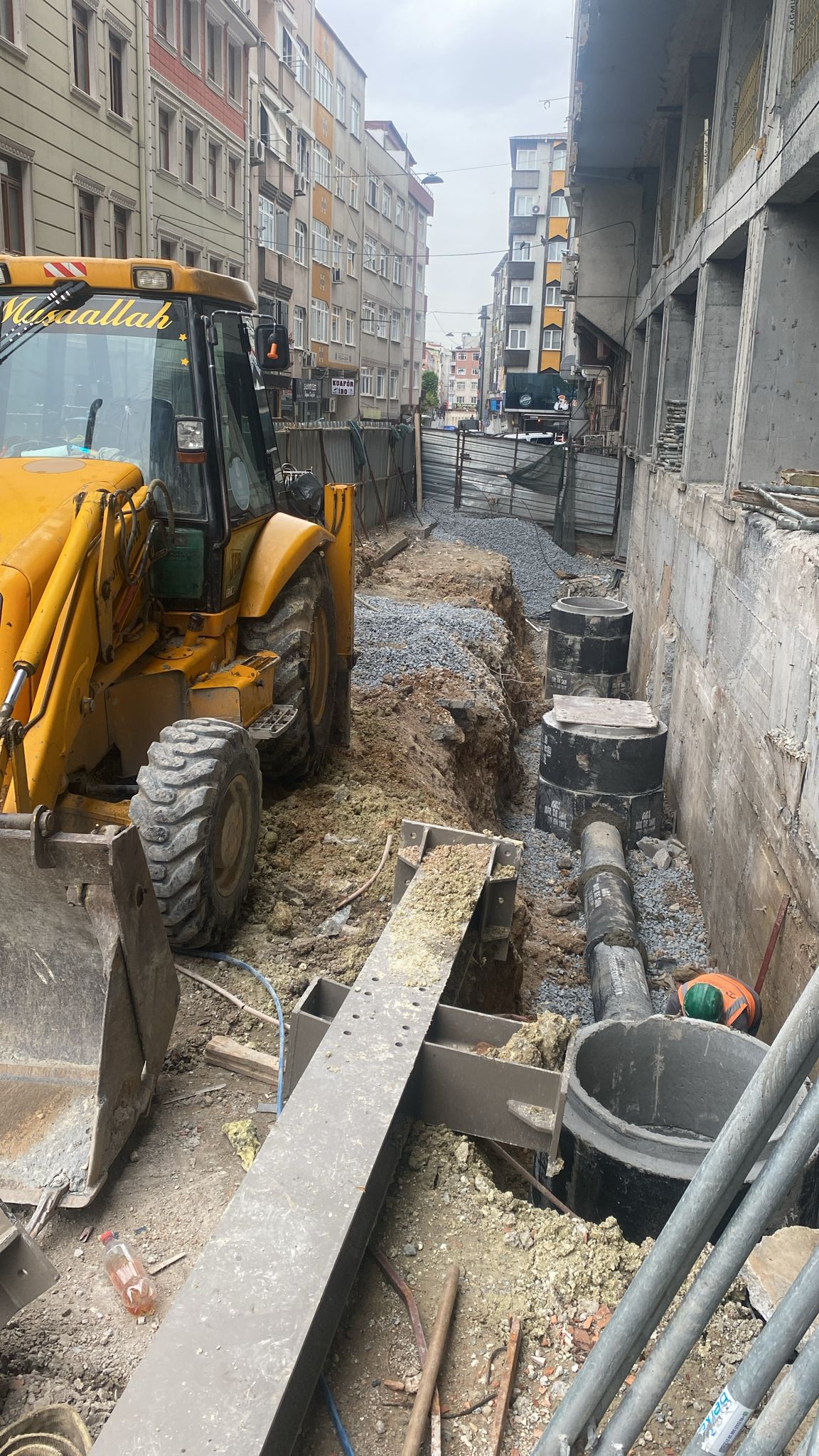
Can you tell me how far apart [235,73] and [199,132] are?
439cm

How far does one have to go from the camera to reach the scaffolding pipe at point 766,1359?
154 centimetres

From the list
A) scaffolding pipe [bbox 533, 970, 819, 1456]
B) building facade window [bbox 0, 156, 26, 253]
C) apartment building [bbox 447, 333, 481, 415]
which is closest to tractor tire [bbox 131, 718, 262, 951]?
scaffolding pipe [bbox 533, 970, 819, 1456]

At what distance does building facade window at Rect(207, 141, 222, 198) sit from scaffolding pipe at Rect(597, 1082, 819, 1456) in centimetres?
2653

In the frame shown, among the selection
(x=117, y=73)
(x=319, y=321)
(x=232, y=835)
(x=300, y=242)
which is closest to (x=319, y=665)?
(x=232, y=835)

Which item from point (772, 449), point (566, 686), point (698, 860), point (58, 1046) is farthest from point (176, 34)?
point (58, 1046)

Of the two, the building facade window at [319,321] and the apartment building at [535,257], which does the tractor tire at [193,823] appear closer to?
the building facade window at [319,321]

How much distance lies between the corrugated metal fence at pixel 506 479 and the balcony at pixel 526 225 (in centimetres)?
5451

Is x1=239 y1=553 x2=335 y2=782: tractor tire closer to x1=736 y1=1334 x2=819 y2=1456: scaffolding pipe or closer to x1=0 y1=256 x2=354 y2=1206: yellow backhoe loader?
x1=0 y1=256 x2=354 y2=1206: yellow backhoe loader

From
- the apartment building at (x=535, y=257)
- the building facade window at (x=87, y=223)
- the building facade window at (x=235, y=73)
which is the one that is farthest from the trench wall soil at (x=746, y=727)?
the apartment building at (x=535, y=257)

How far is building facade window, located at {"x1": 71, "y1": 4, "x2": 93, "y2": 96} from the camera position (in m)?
16.8

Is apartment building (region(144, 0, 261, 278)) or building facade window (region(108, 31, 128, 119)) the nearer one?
building facade window (region(108, 31, 128, 119))

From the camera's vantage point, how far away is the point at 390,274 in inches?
2077

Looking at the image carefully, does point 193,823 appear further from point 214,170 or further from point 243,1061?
point 214,170

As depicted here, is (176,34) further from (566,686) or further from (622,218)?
(566,686)
